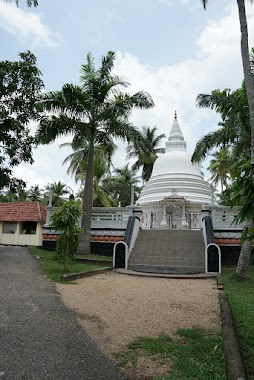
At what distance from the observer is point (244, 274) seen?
10938 millimetres

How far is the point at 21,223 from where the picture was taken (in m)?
23.6

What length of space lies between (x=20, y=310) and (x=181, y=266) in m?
8.53

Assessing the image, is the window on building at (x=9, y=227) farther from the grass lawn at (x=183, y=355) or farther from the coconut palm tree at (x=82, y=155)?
the grass lawn at (x=183, y=355)

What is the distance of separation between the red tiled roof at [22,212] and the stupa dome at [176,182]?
7600mm

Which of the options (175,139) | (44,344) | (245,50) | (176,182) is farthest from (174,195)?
(44,344)

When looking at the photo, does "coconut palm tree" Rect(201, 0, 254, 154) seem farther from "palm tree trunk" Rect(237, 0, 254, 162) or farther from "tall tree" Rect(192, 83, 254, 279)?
"tall tree" Rect(192, 83, 254, 279)

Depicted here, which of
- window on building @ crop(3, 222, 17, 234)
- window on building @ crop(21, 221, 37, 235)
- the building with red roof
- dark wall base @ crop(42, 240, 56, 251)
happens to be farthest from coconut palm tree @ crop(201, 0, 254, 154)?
window on building @ crop(3, 222, 17, 234)

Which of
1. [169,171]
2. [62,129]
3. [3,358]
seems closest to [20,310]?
[3,358]

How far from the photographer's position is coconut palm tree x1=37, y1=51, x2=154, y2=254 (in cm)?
1541

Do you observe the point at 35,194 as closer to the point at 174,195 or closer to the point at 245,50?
the point at 174,195

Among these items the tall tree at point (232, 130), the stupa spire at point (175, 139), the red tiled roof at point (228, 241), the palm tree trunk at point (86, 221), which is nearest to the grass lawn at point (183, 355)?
the tall tree at point (232, 130)

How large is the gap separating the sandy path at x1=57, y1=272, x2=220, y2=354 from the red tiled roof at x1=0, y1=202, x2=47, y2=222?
13.0m

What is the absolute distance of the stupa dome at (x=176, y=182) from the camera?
2461 cm

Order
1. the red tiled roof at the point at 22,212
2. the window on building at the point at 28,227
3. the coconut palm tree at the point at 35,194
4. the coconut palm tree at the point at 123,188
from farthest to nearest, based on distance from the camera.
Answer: the coconut palm tree at the point at 35,194 < the coconut palm tree at the point at 123,188 < the window on building at the point at 28,227 < the red tiled roof at the point at 22,212
